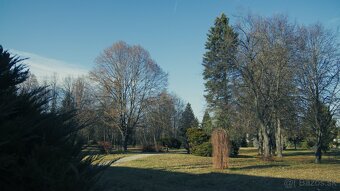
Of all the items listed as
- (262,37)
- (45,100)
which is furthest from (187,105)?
(45,100)

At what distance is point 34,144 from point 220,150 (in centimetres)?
1302

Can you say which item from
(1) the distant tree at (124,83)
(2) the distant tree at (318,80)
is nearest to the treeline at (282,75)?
(2) the distant tree at (318,80)

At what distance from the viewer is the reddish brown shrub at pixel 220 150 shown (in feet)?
49.5

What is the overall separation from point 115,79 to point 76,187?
115 feet

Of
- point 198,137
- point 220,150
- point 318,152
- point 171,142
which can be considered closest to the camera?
point 220,150

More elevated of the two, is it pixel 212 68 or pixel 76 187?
pixel 212 68

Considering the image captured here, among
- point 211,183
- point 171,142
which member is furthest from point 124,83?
point 211,183

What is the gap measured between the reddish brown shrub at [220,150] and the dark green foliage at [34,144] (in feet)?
40.2

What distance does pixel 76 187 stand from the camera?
2891 millimetres

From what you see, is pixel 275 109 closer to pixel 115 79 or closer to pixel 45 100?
pixel 115 79

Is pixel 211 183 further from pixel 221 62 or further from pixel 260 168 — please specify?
pixel 221 62

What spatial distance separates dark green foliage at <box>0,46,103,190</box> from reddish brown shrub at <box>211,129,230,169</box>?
12.2m

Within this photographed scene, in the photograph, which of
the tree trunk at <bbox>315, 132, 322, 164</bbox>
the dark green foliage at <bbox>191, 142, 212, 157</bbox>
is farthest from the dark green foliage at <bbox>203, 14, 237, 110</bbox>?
the tree trunk at <bbox>315, 132, 322, 164</bbox>

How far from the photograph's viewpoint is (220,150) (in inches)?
600
